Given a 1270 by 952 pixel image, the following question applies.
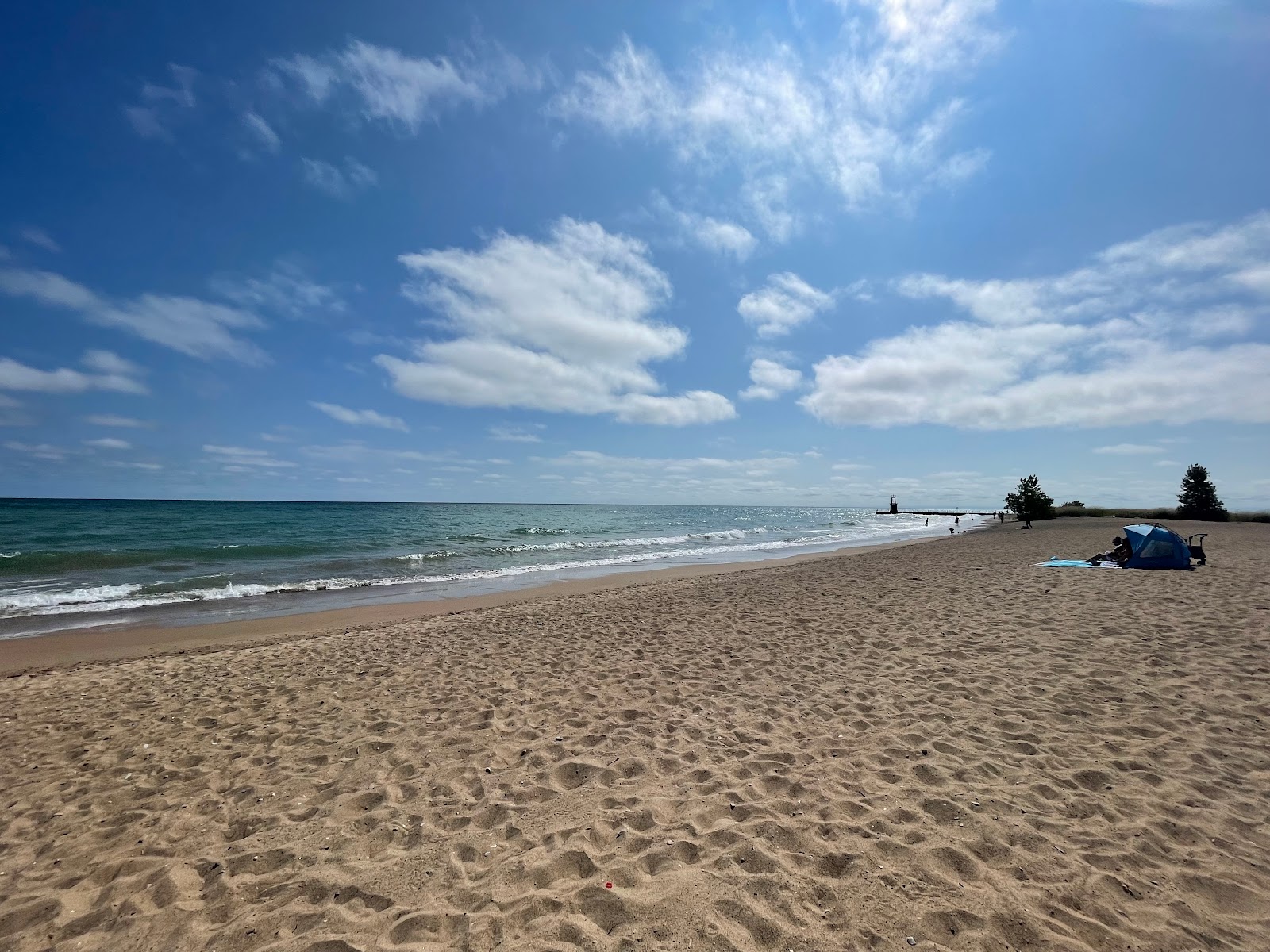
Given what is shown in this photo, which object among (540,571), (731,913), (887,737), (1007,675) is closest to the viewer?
(731,913)

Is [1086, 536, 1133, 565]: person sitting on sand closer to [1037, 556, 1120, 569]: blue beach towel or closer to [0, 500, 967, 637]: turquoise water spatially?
[1037, 556, 1120, 569]: blue beach towel

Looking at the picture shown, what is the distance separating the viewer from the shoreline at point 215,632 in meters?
9.82

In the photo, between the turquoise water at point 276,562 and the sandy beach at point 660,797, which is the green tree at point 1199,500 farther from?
the sandy beach at point 660,797

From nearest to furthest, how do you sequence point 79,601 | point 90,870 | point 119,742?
point 90,870 < point 119,742 < point 79,601

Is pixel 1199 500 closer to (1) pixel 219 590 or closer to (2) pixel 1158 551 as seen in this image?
(2) pixel 1158 551

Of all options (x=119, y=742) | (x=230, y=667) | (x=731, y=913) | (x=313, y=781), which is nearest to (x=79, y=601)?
(x=230, y=667)

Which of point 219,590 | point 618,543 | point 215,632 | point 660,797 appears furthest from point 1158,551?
point 219,590

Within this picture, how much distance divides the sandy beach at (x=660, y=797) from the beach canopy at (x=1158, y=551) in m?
7.75

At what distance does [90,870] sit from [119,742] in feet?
8.70

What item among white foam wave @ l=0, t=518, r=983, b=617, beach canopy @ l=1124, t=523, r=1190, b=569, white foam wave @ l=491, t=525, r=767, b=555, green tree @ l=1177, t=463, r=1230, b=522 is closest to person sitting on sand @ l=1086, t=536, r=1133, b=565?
beach canopy @ l=1124, t=523, r=1190, b=569

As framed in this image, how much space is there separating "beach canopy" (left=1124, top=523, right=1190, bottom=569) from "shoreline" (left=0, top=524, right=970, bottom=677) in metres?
14.2

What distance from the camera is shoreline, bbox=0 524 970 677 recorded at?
32.2 feet

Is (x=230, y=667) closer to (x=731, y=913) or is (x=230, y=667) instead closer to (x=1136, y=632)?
(x=731, y=913)

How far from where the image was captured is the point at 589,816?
13.4ft
